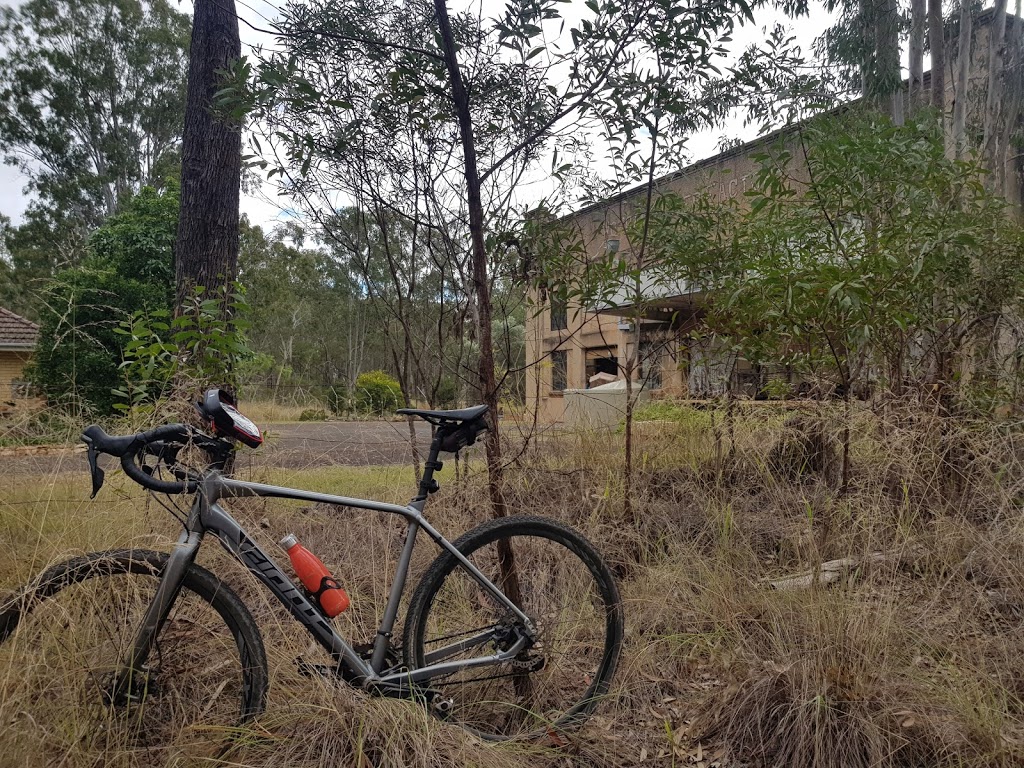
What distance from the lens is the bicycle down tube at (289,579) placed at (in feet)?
6.26

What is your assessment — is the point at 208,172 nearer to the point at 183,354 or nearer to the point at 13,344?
the point at 183,354

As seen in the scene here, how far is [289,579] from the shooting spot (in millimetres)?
2098

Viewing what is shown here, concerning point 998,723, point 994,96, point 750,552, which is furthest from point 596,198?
point 994,96

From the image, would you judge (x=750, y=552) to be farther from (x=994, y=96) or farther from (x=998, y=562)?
(x=994, y=96)

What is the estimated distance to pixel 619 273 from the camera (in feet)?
13.2

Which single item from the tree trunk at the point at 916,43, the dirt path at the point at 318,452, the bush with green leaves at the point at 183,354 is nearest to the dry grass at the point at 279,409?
the dirt path at the point at 318,452

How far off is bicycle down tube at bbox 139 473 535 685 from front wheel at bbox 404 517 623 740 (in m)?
0.05

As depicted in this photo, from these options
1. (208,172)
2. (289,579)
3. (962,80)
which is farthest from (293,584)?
(962,80)

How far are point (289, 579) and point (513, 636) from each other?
766 mm

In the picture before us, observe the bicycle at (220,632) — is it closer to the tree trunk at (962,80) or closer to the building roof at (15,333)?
the tree trunk at (962,80)

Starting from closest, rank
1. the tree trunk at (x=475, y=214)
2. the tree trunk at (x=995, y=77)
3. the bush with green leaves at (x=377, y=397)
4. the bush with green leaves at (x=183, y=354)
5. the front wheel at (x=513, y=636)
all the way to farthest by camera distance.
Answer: the front wheel at (x=513, y=636), the tree trunk at (x=475, y=214), the bush with green leaves at (x=183, y=354), the bush with green leaves at (x=377, y=397), the tree trunk at (x=995, y=77)

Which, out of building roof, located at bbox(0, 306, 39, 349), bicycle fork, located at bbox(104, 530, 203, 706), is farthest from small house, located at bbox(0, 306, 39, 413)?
bicycle fork, located at bbox(104, 530, 203, 706)

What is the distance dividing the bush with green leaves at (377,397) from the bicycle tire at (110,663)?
2.47 meters

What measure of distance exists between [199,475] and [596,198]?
114 inches
